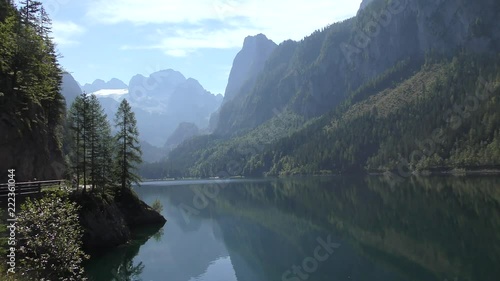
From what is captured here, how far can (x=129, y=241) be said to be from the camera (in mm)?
59219

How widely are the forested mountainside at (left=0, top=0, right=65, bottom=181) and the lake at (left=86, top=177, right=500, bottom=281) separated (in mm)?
15035

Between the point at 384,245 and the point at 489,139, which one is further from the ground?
the point at 489,139

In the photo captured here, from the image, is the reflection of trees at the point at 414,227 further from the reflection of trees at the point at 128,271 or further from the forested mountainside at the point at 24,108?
the forested mountainside at the point at 24,108

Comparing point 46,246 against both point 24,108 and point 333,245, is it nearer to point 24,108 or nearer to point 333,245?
point 24,108

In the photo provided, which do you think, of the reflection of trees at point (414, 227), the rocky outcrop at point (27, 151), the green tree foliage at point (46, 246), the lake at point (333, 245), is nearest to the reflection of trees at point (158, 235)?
the lake at point (333, 245)

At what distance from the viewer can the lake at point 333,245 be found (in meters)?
40.5

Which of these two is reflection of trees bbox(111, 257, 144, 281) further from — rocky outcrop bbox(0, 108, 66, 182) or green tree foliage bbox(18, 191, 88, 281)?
green tree foliage bbox(18, 191, 88, 281)

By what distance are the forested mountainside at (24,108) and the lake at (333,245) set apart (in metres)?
15.0

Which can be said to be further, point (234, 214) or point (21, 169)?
point (234, 214)

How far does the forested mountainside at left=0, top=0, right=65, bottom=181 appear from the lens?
4569 centimetres

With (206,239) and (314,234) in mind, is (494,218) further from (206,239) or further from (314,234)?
(206,239)

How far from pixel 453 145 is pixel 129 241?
16766cm

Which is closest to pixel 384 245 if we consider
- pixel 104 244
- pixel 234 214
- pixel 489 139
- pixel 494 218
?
pixel 494 218

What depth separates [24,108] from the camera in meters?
48.2
